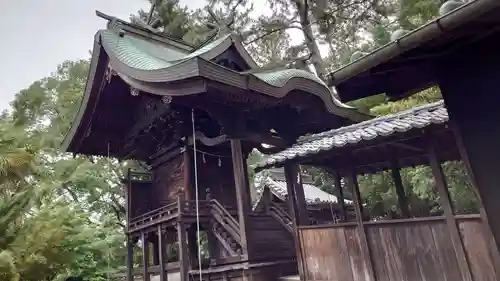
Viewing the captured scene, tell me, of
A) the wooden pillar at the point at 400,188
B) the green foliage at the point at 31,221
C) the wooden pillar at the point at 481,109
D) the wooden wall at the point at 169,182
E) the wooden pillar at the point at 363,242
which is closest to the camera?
the wooden pillar at the point at 481,109

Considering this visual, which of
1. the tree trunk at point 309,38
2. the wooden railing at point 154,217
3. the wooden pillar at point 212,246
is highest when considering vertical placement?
the tree trunk at point 309,38

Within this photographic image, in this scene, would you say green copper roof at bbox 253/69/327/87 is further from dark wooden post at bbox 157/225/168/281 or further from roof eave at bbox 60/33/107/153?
dark wooden post at bbox 157/225/168/281

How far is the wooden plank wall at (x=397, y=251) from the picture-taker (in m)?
3.99

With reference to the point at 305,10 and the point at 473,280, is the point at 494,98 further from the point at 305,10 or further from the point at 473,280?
the point at 305,10

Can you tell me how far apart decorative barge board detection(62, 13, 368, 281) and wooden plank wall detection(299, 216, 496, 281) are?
2.85 feet

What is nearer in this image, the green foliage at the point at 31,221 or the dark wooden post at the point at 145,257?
the green foliage at the point at 31,221

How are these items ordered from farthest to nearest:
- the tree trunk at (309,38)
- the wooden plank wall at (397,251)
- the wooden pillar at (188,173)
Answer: the tree trunk at (309,38) → the wooden pillar at (188,173) → the wooden plank wall at (397,251)

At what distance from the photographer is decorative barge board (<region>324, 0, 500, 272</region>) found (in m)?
2.26

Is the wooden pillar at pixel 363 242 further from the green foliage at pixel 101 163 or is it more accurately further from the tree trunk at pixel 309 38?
the tree trunk at pixel 309 38

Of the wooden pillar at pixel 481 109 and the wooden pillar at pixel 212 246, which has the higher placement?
the wooden pillar at pixel 481 109

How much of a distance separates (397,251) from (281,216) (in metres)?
3.27

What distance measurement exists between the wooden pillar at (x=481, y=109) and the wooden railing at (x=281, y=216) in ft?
17.1

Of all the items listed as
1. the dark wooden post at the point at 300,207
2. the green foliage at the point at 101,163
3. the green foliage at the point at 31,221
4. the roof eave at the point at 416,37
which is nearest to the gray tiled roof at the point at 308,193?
the green foliage at the point at 101,163

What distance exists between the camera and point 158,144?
28.9ft
